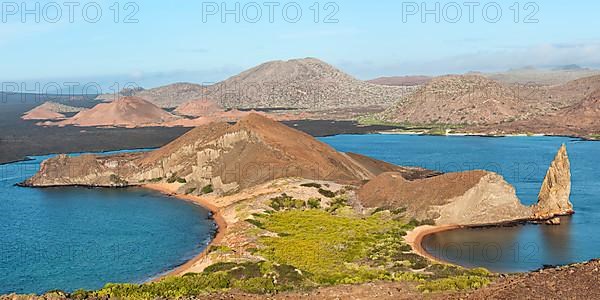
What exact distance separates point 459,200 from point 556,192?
14047 millimetres

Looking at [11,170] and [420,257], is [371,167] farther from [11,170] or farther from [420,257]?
[11,170]

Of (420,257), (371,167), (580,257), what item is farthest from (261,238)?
(371,167)

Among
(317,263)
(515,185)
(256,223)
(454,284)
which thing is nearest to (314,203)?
(256,223)

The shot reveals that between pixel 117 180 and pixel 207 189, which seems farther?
pixel 117 180

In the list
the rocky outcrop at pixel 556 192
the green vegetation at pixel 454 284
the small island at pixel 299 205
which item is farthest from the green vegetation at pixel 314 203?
the green vegetation at pixel 454 284

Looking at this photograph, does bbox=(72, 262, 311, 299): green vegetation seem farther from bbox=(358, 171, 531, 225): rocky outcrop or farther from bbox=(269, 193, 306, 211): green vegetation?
bbox=(358, 171, 531, 225): rocky outcrop

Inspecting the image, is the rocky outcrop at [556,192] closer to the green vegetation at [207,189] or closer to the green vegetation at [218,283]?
the green vegetation at [218,283]

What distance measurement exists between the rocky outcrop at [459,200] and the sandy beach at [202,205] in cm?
1923

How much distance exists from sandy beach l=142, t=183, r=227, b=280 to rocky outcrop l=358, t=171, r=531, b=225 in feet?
63.1

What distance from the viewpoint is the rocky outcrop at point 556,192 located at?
7794 centimetres

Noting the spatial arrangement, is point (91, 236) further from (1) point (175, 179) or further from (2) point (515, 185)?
(2) point (515, 185)

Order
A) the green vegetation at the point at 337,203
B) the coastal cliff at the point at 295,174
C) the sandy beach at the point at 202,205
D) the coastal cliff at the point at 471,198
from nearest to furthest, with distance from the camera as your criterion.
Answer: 1. the sandy beach at the point at 202,205
2. the coastal cliff at the point at 471,198
3. the coastal cliff at the point at 295,174
4. the green vegetation at the point at 337,203

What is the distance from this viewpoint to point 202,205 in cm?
9188

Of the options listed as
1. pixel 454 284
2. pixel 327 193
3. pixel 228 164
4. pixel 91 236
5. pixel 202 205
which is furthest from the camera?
pixel 228 164
